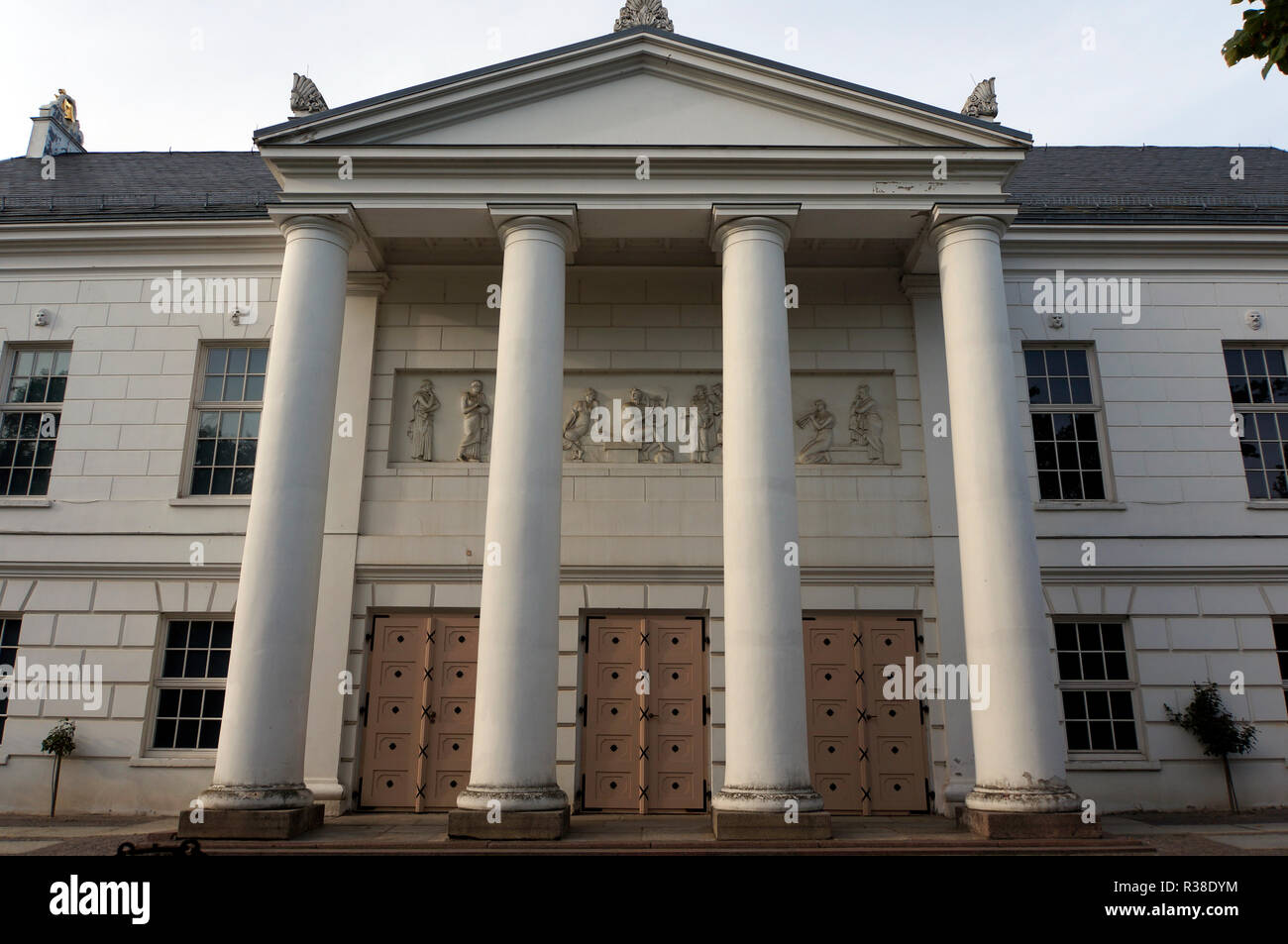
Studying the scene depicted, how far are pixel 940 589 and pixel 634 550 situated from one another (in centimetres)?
451

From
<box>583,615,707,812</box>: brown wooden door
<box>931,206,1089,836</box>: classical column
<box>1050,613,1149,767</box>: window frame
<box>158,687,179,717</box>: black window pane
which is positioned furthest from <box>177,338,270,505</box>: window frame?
<box>1050,613,1149,767</box>: window frame

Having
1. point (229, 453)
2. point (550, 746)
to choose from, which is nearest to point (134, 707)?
point (229, 453)

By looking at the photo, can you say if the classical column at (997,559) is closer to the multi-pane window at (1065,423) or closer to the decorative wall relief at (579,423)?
the multi-pane window at (1065,423)

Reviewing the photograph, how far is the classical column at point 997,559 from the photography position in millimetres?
10602

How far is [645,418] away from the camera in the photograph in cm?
1455

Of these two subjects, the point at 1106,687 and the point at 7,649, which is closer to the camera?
the point at 1106,687

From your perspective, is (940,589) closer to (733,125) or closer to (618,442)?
(618,442)

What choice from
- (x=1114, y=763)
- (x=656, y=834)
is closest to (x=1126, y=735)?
(x=1114, y=763)

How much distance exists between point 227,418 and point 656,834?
30.7 ft

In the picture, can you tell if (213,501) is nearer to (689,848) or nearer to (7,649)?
(7,649)

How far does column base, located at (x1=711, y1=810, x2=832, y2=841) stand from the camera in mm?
10133

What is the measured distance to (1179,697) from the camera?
13.6 m

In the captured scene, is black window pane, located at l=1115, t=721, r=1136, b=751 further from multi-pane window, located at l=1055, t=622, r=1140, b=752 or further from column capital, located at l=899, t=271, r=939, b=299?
column capital, located at l=899, t=271, r=939, b=299
